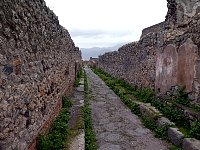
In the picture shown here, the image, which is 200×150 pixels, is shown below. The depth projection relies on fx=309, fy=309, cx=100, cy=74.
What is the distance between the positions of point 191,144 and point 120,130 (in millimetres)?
1639

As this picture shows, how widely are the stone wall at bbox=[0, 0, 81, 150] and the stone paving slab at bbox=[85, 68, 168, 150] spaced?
3.36 ft


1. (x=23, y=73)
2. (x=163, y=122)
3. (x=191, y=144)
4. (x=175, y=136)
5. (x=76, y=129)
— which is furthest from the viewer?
(x=163, y=122)

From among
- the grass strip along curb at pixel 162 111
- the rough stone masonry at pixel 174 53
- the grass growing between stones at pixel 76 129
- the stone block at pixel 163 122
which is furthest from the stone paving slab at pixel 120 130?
the rough stone masonry at pixel 174 53

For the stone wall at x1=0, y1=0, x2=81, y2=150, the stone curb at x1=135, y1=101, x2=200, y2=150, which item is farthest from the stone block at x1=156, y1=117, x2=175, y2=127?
the stone wall at x1=0, y1=0, x2=81, y2=150

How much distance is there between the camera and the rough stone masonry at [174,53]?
17.5ft

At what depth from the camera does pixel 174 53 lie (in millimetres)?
6211

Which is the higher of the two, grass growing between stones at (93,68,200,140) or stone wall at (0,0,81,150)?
stone wall at (0,0,81,150)

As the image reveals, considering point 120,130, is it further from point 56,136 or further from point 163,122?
point 56,136

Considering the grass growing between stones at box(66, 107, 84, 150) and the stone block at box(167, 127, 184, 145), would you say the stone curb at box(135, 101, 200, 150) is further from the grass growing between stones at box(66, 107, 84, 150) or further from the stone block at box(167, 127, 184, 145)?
the grass growing between stones at box(66, 107, 84, 150)

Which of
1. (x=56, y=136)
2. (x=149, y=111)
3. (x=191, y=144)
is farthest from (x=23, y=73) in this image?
(x=149, y=111)

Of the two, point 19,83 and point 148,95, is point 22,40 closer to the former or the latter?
point 19,83

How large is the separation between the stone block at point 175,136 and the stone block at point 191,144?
0.60ft

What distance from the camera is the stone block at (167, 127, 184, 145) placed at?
14.5 feet

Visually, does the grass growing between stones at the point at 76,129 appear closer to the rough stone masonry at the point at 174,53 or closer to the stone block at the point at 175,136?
the stone block at the point at 175,136
